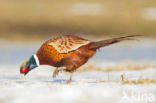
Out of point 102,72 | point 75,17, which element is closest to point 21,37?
point 75,17

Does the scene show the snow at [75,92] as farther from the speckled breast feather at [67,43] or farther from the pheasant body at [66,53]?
the speckled breast feather at [67,43]

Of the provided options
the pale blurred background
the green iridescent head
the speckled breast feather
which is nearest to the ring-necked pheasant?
the speckled breast feather

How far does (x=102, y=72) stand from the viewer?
39.4ft

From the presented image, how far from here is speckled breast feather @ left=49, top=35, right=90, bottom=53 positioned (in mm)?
9266

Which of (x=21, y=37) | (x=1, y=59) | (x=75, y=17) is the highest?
(x=75, y=17)

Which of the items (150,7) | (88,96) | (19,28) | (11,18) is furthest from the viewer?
(150,7)

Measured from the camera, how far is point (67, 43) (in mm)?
9336

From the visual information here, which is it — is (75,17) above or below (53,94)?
above

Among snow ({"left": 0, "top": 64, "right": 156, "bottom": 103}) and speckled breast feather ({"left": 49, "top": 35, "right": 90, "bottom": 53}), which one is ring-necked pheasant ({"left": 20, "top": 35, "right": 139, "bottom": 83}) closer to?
speckled breast feather ({"left": 49, "top": 35, "right": 90, "bottom": 53})

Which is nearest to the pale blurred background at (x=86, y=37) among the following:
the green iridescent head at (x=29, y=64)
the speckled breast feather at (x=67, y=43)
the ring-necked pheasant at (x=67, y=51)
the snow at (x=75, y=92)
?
the snow at (x=75, y=92)

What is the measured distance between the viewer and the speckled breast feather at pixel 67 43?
30.4 ft

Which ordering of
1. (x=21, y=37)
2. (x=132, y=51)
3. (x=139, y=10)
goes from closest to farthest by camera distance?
(x=132, y=51)
(x=21, y=37)
(x=139, y=10)

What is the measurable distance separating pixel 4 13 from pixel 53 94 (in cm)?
2461

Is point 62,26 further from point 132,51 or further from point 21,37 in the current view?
point 132,51
